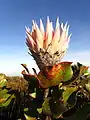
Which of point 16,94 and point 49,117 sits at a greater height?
point 16,94

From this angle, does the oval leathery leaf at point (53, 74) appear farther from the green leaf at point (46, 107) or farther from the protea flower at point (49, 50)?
the green leaf at point (46, 107)

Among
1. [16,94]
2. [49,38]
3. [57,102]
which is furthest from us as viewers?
[16,94]

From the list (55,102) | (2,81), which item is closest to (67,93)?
(55,102)

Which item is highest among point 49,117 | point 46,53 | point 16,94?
point 46,53

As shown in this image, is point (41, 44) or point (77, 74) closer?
point (41, 44)

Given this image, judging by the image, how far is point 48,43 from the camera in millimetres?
2467

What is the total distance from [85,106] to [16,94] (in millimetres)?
1013

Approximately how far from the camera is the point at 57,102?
105 inches

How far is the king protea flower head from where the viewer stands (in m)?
2.46

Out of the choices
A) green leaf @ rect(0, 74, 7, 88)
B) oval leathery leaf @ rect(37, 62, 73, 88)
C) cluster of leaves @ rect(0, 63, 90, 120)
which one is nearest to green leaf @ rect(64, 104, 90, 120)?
cluster of leaves @ rect(0, 63, 90, 120)

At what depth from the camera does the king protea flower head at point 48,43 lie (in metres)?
2.46

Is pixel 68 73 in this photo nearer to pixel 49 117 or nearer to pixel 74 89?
pixel 74 89

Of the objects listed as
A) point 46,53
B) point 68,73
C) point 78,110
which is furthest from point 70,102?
point 46,53

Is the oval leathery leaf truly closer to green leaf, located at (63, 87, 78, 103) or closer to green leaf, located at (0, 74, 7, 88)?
green leaf, located at (63, 87, 78, 103)
